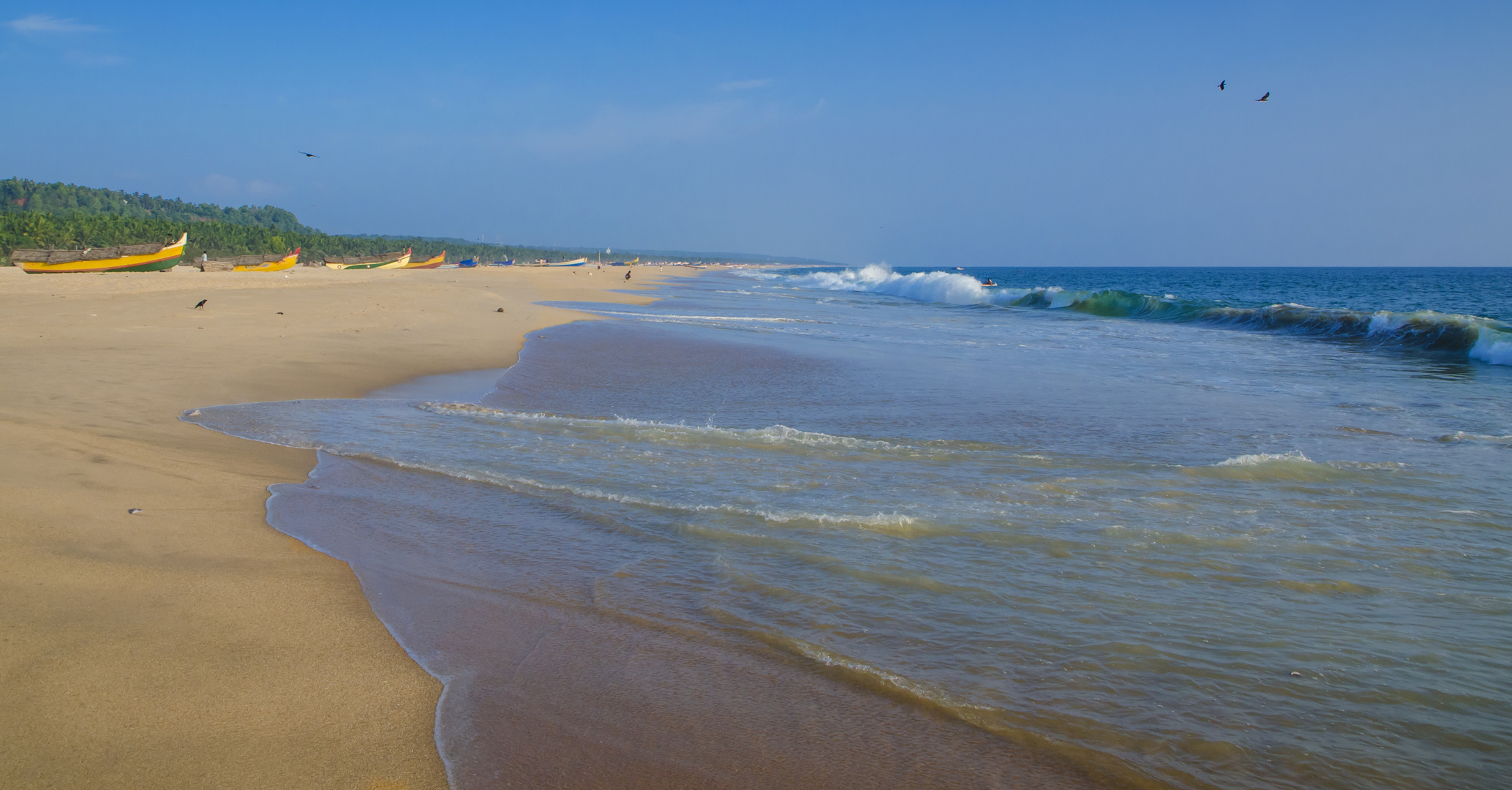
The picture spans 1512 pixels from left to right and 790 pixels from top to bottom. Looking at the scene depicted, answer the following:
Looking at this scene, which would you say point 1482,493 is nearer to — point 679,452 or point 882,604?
point 882,604

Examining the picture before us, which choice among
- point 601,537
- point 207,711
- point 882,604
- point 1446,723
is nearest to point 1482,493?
point 1446,723

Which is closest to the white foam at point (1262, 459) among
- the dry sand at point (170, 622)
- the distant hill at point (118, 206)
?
the dry sand at point (170, 622)

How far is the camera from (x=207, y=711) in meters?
2.85

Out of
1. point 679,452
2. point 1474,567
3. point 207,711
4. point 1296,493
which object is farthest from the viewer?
point 679,452

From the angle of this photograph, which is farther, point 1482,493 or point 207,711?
point 1482,493

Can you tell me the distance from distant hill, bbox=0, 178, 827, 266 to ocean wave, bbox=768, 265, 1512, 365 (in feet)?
166

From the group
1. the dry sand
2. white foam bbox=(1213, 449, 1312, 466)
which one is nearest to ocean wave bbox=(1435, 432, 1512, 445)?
white foam bbox=(1213, 449, 1312, 466)

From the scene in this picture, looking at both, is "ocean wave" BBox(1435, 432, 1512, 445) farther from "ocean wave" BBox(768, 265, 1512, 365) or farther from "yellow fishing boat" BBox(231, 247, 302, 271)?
"yellow fishing boat" BBox(231, 247, 302, 271)

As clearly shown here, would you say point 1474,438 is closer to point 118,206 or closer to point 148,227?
point 148,227

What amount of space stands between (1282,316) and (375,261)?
227 feet

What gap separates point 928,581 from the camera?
443 centimetres

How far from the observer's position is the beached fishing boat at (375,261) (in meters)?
68.5

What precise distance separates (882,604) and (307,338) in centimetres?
1297

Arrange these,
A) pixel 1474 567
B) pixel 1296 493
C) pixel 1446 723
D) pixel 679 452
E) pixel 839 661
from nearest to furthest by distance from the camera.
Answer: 1. pixel 1446 723
2. pixel 839 661
3. pixel 1474 567
4. pixel 1296 493
5. pixel 679 452
